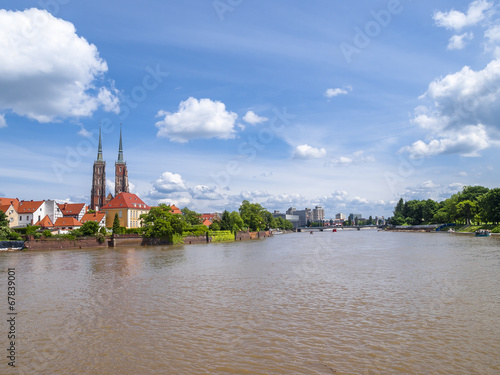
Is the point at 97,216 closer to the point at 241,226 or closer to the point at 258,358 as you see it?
the point at 241,226

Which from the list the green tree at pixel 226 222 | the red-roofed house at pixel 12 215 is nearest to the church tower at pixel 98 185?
the red-roofed house at pixel 12 215

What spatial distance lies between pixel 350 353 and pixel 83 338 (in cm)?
1012

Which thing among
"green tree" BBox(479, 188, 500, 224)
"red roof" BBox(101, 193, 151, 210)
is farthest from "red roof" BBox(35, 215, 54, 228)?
"green tree" BBox(479, 188, 500, 224)

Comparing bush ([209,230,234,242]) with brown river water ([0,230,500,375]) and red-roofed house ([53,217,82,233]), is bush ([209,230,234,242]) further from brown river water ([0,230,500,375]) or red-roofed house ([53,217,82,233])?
brown river water ([0,230,500,375])

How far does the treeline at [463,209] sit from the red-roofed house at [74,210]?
5038 inches

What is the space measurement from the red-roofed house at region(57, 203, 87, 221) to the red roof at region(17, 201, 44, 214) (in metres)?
19.6

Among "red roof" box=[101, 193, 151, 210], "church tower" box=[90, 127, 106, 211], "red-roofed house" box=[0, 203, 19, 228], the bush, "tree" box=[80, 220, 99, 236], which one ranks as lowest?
the bush

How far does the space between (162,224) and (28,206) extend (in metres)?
47.1

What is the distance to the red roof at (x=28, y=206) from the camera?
3900 inches

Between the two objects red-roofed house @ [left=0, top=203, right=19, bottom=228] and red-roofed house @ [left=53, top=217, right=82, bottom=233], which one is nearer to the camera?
red-roofed house @ [left=0, top=203, right=19, bottom=228]

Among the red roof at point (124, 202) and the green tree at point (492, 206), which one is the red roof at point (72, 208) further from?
the green tree at point (492, 206)

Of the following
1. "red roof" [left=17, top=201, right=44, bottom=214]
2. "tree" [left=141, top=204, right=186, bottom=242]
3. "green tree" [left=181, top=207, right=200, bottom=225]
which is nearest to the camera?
"tree" [left=141, top=204, right=186, bottom=242]

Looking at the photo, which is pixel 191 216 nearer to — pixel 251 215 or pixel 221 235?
pixel 251 215

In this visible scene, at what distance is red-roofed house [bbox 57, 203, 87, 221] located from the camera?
122m
